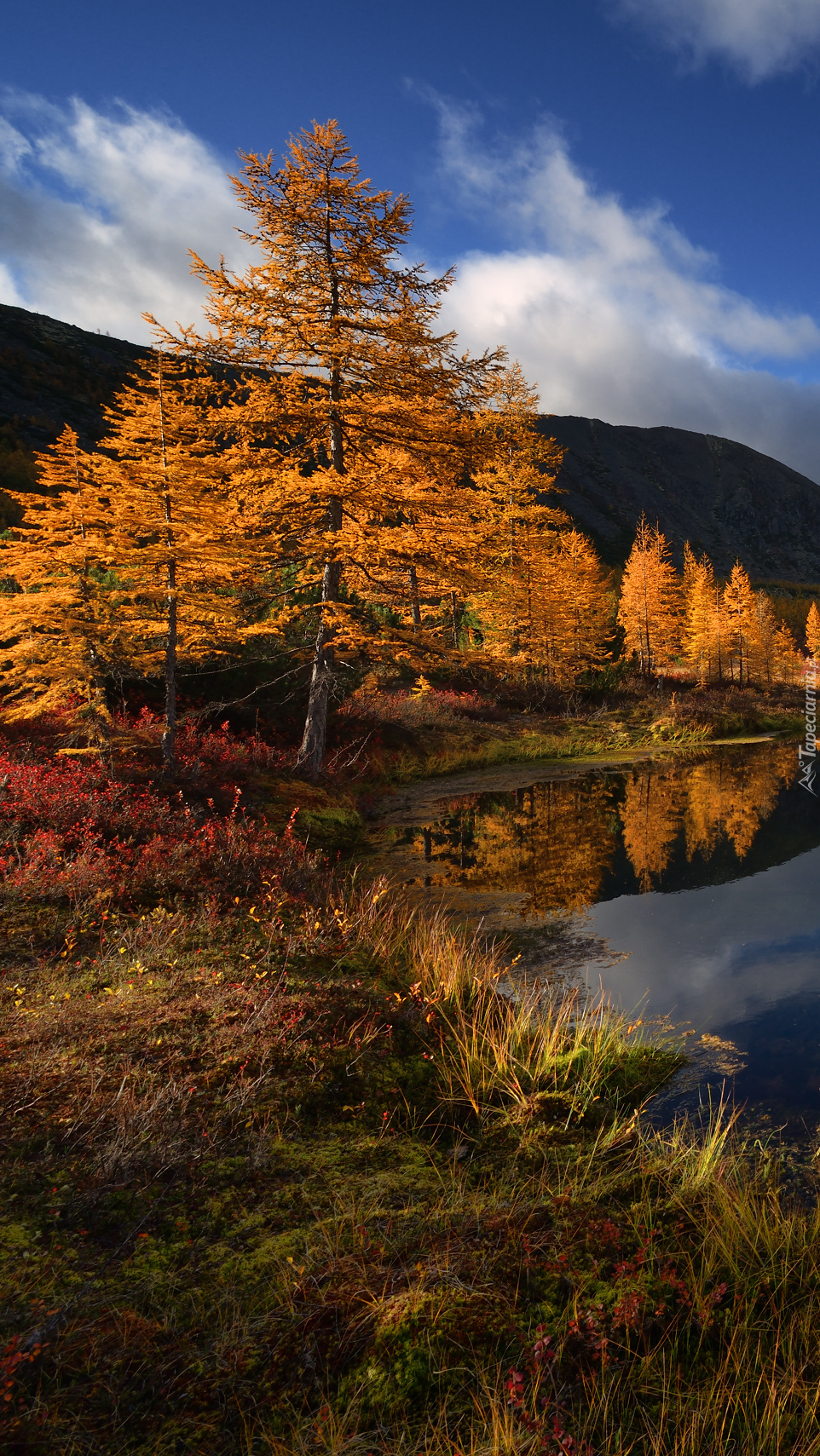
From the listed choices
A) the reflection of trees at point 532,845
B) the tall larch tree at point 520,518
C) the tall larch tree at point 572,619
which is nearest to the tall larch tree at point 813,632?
the tall larch tree at point 572,619

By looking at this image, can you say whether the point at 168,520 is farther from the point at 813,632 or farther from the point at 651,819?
the point at 813,632

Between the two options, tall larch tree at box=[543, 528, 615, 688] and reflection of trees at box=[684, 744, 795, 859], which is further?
tall larch tree at box=[543, 528, 615, 688]

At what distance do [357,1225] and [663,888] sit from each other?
8.69 m

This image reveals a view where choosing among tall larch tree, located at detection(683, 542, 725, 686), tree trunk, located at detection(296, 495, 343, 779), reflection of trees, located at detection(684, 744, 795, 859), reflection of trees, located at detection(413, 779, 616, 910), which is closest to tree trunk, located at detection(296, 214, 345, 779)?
tree trunk, located at detection(296, 495, 343, 779)

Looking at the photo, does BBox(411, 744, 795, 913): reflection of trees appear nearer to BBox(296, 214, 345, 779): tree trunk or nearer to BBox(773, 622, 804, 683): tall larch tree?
BBox(296, 214, 345, 779): tree trunk

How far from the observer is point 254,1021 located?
15.2ft

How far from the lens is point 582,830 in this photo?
1398 cm

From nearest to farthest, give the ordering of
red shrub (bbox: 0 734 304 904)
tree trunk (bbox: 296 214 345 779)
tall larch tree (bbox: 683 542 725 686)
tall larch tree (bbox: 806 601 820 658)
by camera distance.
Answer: red shrub (bbox: 0 734 304 904) → tree trunk (bbox: 296 214 345 779) → tall larch tree (bbox: 683 542 725 686) → tall larch tree (bbox: 806 601 820 658)

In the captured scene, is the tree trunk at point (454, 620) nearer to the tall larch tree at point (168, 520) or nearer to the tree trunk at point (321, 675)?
the tree trunk at point (321, 675)

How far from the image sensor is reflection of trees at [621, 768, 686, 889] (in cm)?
1199

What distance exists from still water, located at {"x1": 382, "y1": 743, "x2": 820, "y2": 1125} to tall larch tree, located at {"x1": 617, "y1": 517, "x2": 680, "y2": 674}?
28.3 m

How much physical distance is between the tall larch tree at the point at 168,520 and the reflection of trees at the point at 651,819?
8445 millimetres

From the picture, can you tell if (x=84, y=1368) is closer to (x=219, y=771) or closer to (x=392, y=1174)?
(x=392, y=1174)

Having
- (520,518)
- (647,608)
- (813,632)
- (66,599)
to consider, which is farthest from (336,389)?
(813,632)
